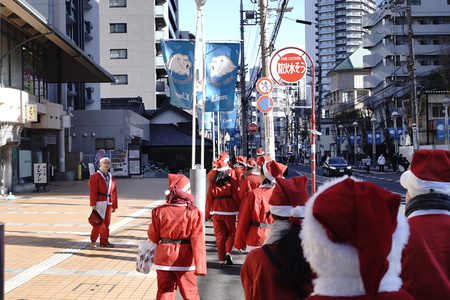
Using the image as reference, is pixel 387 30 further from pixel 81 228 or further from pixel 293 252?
pixel 293 252

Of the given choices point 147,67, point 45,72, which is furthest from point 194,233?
point 147,67

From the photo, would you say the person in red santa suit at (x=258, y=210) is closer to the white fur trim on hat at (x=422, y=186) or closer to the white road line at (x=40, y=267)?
the white fur trim on hat at (x=422, y=186)

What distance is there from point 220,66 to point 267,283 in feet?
33.7

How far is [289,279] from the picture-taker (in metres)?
2.96

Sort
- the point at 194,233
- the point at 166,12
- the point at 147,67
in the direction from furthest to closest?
the point at 166,12
the point at 147,67
the point at 194,233

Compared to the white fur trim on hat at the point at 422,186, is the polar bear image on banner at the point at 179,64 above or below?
above

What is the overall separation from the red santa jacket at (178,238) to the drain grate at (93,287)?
8.29 feet

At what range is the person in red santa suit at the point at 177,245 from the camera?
5129mm

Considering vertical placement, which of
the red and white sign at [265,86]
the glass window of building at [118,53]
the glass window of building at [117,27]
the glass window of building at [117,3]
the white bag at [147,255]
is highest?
the glass window of building at [117,3]

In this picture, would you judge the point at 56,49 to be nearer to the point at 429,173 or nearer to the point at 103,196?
the point at 103,196

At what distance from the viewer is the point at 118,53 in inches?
2331

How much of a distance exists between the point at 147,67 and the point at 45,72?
99.3 feet

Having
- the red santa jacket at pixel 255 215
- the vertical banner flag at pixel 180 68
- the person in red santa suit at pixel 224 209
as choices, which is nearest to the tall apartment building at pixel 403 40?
the vertical banner flag at pixel 180 68

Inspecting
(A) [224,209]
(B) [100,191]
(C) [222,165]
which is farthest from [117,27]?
(A) [224,209]
